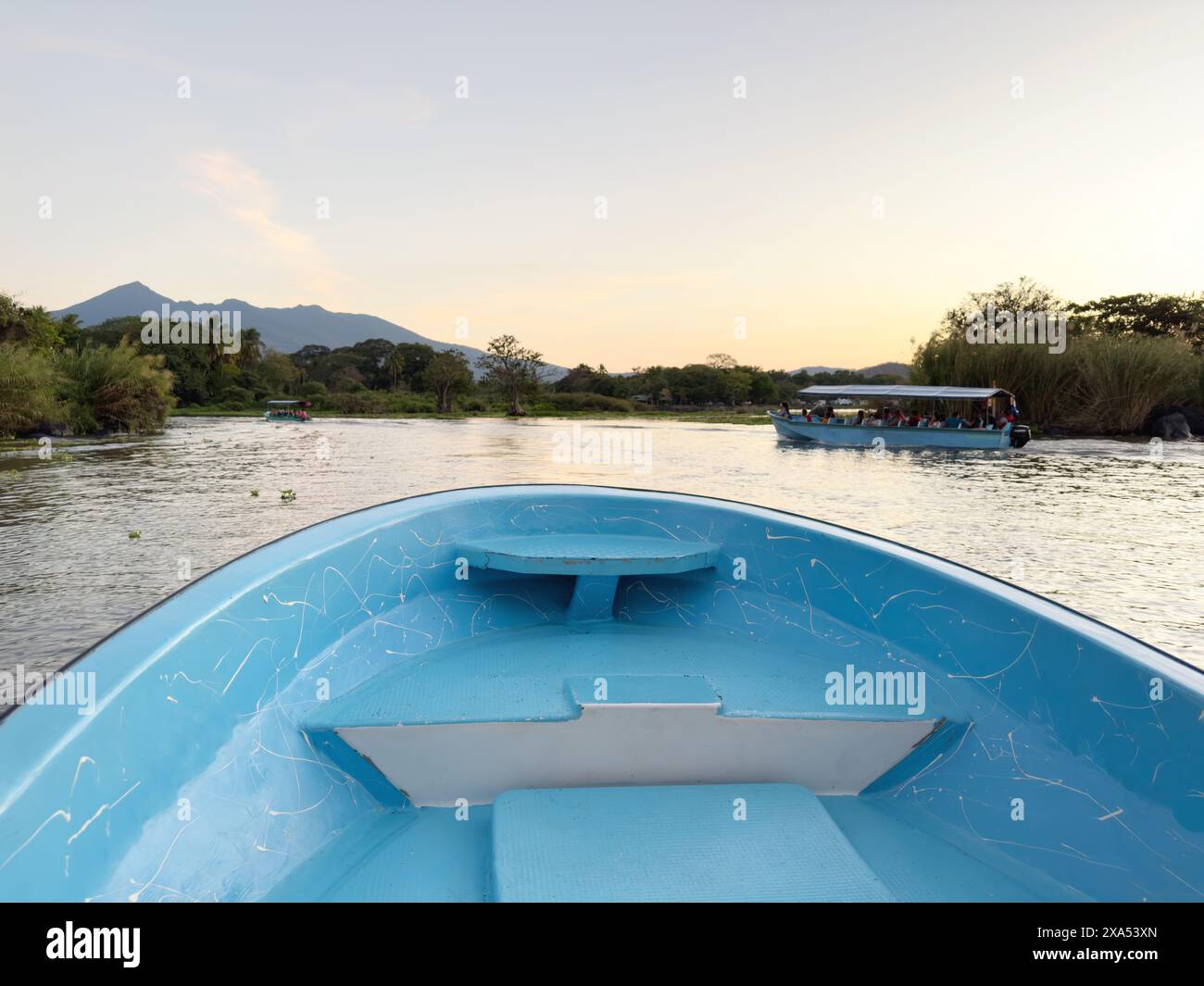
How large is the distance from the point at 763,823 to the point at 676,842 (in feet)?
0.58

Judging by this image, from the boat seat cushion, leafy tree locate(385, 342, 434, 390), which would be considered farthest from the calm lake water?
leafy tree locate(385, 342, 434, 390)

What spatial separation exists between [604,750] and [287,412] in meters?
39.5

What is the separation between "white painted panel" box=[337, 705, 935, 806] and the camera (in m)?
1.49

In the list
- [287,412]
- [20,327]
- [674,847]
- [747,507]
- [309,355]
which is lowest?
[674,847]

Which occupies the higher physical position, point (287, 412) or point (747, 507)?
point (287, 412)

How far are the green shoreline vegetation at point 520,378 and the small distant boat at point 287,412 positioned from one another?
2.61m

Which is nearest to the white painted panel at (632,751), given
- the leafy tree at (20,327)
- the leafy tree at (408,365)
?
the leafy tree at (20,327)

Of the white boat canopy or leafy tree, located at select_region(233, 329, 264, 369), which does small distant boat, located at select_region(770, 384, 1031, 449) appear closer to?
the white boat canopy

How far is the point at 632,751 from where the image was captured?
1.52 metres

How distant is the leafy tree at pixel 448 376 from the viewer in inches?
1907

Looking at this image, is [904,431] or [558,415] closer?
[904,431]

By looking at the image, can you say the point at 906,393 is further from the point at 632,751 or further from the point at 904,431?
the point at 632,751

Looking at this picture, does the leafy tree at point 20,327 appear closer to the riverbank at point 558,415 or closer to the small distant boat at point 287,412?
the small distant boat at point 287,412

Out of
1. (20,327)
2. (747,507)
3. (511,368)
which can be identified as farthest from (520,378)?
(747,507)
